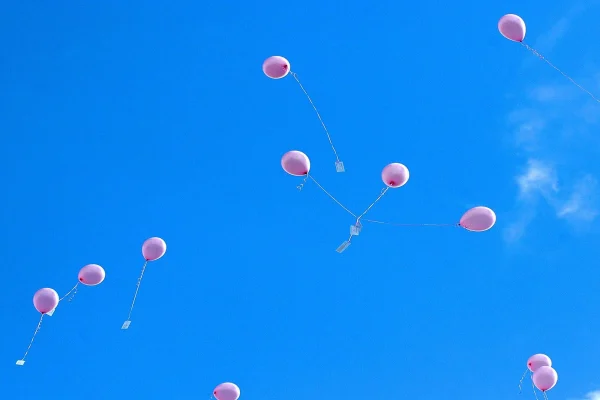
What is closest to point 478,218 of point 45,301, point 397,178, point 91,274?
point 397,178

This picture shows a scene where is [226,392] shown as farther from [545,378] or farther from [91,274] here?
[545,378]

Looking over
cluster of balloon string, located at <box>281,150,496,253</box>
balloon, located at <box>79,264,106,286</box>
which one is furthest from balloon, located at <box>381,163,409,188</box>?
balloon, located at <box>79,264,106,286</box>

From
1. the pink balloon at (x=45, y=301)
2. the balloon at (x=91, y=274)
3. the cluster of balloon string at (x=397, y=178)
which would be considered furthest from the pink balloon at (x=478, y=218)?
the pink balloon at (x=45, y=301)

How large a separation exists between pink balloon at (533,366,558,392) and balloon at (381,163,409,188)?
3487mm

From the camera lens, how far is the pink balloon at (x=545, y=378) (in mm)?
10516

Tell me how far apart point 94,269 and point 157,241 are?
3.86ft

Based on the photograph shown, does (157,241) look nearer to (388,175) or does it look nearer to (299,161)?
(299,161)

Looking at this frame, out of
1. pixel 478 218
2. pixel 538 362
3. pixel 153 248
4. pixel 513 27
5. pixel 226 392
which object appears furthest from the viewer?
pixel 153 248

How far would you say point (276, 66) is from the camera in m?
11.0

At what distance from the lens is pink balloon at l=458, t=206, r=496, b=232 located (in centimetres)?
1048

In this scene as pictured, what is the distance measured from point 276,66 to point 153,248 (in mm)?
3635

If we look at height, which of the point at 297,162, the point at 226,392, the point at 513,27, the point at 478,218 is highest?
the point at 513,27

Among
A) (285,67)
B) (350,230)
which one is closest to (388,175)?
(350,230)

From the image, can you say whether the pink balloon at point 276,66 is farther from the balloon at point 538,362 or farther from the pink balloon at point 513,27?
the balloon at point 538,362
